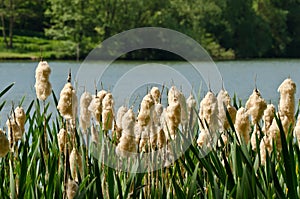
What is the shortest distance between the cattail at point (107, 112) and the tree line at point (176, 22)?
141 ft

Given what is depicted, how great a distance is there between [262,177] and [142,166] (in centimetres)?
52

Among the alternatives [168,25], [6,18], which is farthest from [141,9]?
[6,18]

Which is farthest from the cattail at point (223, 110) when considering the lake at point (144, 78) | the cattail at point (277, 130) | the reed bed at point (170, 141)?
the lake at point (144, 78)

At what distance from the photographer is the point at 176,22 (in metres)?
49.8

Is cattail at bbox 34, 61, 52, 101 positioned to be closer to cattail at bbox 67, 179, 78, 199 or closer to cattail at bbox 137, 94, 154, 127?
cattail at bbox 137, 94, 154, 127

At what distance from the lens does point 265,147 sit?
8.41 ft

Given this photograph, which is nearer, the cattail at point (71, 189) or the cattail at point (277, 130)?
the cattail at point (71, 189)

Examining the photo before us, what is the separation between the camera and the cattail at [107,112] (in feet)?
8.71

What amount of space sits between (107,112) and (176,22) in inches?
1872

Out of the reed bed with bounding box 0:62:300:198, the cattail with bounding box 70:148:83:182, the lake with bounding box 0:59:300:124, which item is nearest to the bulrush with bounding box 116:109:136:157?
the reed bed with bounding box 0:62:300:198

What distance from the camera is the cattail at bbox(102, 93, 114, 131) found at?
8.71ft

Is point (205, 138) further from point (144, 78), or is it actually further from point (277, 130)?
point (144, 78)

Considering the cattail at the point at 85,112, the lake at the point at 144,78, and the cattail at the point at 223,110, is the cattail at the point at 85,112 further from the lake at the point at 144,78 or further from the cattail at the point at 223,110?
the lake at the point at 144,78

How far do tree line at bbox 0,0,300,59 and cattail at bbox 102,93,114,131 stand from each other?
43.0 m
